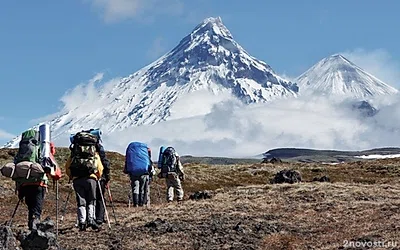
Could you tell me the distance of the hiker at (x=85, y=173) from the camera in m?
18.9

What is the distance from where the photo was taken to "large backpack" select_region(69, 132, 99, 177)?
18844mm

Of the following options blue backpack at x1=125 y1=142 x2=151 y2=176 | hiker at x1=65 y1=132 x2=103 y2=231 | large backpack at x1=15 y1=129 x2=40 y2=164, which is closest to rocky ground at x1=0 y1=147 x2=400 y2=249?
hiker at x1=65 y1=132 x2=103 y2=231

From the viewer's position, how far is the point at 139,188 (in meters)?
27.5

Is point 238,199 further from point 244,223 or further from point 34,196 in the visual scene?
point 34,196

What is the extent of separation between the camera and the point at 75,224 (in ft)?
67.4

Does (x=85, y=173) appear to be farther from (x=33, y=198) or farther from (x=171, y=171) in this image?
(x=171, y=171)

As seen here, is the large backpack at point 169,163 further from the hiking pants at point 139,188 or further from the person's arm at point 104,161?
the person's arm at point 104,161

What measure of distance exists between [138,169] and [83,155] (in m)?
8.38

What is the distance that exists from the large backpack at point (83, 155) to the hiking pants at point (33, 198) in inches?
39.6

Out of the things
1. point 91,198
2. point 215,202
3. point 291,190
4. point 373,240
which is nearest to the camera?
point 373,240

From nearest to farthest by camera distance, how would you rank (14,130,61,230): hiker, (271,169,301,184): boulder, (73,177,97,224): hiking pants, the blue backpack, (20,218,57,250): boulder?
1. (20,218,57,250): boulder
2. (14,130,61,230): hiker
3. (73,177,97,224): hiking pants
4. the blue backpack
5. (271,169,301,184): boulder

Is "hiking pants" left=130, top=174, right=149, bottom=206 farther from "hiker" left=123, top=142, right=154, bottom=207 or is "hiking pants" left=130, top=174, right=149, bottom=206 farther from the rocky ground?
the rocky ground

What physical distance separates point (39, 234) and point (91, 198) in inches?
163

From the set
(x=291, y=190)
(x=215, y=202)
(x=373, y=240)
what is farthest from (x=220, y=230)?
(x=291, y=190)
